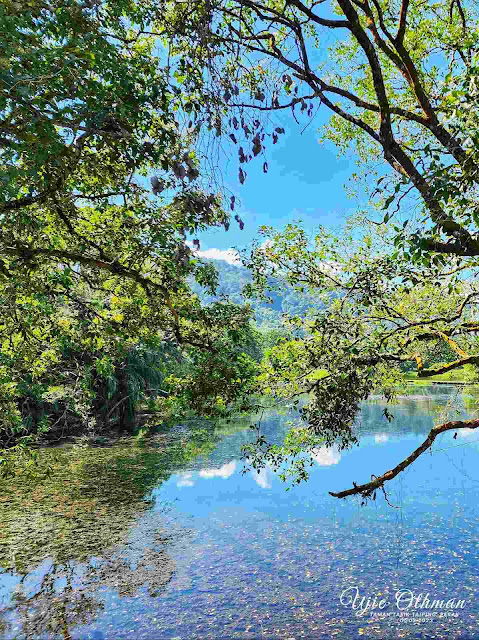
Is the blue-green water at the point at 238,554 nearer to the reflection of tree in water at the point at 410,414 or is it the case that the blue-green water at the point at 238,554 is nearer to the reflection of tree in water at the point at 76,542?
the reflection of tree in water at the point at 76,542

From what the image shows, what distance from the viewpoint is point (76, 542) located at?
9.21 m

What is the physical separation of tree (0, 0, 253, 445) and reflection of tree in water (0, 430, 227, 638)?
2.16 metres

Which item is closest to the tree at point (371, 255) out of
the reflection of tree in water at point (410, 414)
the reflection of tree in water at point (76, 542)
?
the reflection of tree in water at point (76, 542)

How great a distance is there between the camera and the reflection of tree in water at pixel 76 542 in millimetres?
6961

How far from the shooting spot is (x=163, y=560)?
8539 mm

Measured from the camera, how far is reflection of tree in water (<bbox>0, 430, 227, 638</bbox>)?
696 centimetres

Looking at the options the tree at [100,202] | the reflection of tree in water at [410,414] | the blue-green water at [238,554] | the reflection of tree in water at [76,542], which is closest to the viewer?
the tree at [100,202]

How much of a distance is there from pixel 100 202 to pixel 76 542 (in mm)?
6953

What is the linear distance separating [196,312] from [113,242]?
142 centimetres

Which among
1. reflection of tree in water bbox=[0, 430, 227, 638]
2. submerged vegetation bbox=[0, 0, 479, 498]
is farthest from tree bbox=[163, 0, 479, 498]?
reflection of tree in water bbox=[0, 430, 227, 638]

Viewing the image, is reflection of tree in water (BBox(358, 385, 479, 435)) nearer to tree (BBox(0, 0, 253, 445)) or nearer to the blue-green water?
the blue-green water

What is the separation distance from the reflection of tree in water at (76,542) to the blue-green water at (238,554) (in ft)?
0.11

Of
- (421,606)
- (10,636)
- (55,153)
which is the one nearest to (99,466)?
(10,636)

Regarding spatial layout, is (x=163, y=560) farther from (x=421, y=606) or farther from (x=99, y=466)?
(x=99, y=466)
